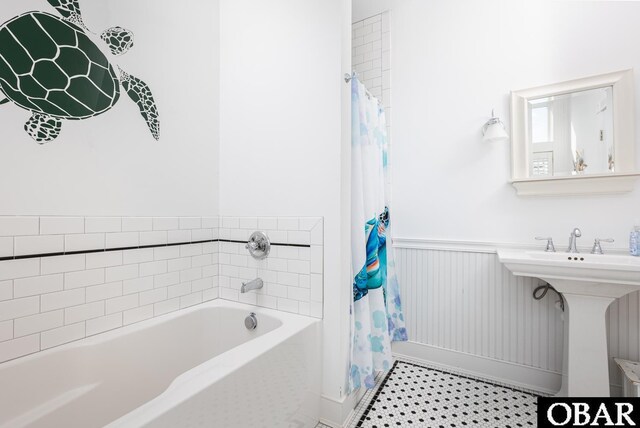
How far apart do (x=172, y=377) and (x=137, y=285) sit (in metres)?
0.52

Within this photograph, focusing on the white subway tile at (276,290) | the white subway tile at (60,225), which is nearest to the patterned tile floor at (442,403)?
the white subway tile at (276,290)

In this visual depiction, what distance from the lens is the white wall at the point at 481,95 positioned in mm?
1710

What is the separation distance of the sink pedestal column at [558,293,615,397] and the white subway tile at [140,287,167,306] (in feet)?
7.17

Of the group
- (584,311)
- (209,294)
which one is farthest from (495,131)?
(209,294)

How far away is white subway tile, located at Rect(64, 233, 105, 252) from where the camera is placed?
3.98 ft

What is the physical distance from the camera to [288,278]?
5.46 feet

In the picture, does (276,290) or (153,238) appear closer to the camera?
(153,238)

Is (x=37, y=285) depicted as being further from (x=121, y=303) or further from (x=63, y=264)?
(x=121, y=303)

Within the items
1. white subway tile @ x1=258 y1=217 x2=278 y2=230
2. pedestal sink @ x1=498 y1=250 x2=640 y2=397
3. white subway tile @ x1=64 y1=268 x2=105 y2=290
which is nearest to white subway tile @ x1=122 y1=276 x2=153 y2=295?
white subway tile @ x1=64 y1=268 x2=105 y2=290

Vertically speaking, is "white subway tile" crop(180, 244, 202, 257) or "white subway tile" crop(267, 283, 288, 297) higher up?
"white subway tile" crop(180, 244, 202, 257)

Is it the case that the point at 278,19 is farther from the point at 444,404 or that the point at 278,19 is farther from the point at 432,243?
the point at 444,404

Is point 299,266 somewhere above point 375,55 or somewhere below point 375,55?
below

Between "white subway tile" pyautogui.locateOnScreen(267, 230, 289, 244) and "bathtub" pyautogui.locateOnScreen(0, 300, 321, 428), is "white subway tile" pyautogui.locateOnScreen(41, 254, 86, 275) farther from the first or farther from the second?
"white subway tile" pyautogui.locateOnScreen(267, 230, 289, 244)

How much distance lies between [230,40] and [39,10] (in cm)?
98
